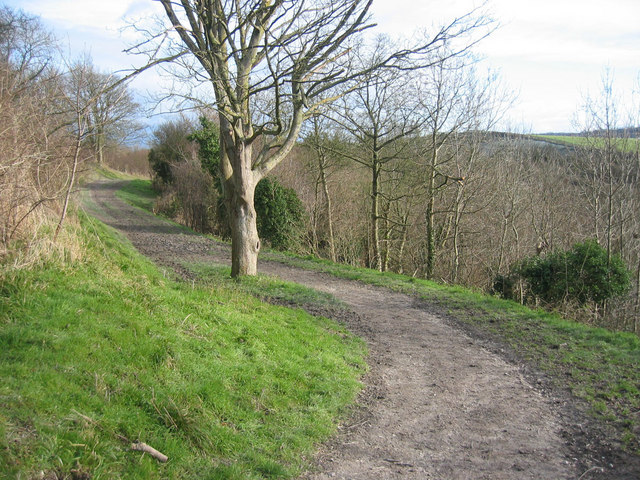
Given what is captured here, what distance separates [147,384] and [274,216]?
52.4 ft

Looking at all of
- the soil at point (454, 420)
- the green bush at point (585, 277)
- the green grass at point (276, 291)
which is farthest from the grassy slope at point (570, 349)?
the green bush at point (585, 277)

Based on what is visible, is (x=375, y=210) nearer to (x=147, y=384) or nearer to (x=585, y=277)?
(x=585, y=277)

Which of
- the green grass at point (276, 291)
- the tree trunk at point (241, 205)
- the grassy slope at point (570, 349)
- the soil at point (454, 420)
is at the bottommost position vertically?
the soil at point (454, 420)

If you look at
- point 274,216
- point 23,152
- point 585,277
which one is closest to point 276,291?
point 23,152

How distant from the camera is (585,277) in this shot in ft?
43.1

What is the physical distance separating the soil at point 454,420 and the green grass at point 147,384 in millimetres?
433

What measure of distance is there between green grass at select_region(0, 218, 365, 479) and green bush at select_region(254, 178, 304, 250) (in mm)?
13036

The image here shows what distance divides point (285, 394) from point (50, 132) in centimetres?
622

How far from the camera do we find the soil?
180 inches

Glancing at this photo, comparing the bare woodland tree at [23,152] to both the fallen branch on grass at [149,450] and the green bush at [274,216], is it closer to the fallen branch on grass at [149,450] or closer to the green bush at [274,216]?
the fallen branch on grass at [149,450]

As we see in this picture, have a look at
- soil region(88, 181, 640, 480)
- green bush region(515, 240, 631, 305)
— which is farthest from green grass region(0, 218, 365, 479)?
green bush region(515, 240, 631, 305)

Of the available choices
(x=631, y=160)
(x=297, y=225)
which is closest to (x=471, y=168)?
(x=631, y=160)

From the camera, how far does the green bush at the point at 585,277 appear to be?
12969 mm

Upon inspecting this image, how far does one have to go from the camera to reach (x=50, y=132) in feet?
27.9
